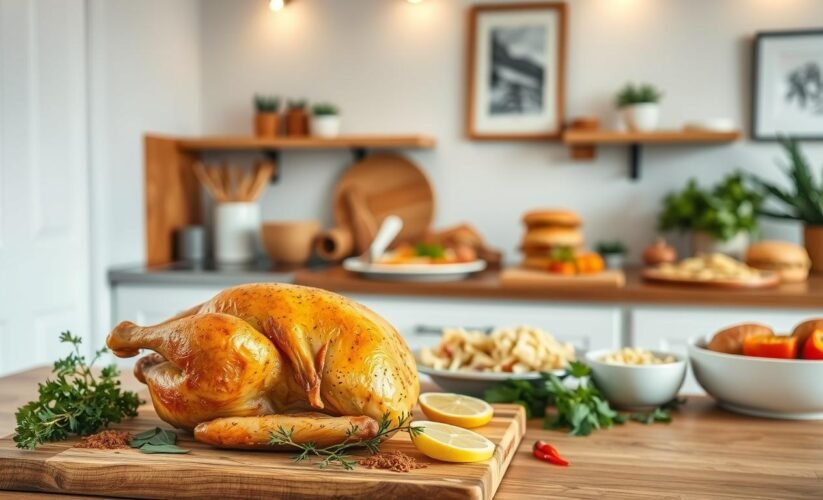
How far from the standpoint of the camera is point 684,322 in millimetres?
2816

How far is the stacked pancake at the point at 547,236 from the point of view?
3062 millimetres

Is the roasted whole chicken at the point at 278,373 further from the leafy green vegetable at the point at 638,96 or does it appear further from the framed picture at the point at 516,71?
the framed picture at the point at 516,71

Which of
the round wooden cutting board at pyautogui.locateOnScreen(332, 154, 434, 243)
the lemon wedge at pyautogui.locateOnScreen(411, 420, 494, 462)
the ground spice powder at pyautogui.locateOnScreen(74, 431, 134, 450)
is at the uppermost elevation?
the round wooden cutting board at pyautogui.locateOnScreen(332, 154, 434, 243)

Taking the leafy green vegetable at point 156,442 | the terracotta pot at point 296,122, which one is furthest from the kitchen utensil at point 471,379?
the terracotta pot at point 296,122

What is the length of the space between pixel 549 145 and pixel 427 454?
2674 mm

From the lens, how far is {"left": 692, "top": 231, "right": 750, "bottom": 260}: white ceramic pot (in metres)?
3.29

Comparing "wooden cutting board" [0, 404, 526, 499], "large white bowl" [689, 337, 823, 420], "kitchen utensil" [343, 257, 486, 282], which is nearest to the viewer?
"wooden cutting board" [0, 404, 526, 499]

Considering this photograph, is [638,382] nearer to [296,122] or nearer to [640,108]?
[640,108]

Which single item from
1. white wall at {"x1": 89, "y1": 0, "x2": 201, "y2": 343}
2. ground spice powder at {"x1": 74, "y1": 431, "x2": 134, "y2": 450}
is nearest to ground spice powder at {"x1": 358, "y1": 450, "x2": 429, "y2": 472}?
ground spice powder at {"x1": 74, "y1": 431, "x2": 134, "y2": 450}

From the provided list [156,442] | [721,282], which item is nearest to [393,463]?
[156,442]

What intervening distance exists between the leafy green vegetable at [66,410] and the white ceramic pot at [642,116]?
2512 millimetres

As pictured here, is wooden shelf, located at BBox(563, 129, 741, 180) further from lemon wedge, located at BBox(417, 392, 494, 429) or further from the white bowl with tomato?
lemon wedge, located at BBox(417, 392, 494, 429)

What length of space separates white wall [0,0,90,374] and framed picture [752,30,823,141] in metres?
2.42

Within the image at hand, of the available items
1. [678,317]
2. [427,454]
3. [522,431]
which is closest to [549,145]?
[678,317]
